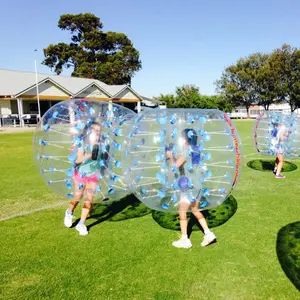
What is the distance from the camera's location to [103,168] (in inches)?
155

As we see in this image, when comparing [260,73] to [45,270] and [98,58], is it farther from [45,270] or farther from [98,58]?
[45,270]

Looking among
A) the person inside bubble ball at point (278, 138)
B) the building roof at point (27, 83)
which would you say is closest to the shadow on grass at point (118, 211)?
the person inside bubble ball at point (278, 138)

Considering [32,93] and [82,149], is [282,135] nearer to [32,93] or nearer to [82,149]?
[82,149]

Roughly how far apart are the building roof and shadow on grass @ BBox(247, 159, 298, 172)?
24.0 m

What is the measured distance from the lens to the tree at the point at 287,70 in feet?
166

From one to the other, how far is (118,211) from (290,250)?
2531mm

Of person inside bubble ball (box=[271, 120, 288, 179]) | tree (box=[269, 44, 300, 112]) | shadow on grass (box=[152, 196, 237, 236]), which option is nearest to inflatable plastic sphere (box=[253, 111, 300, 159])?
person inside bubble ball (box=[271, 120, 288, 179])

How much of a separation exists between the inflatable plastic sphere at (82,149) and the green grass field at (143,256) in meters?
0.63

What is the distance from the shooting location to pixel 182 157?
10.8 feet

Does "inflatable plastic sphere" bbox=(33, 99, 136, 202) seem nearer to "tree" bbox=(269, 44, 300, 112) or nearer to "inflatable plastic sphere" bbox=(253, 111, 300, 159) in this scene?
"inflatable plastic sphere" bbox=(253, 111, 300, 159)

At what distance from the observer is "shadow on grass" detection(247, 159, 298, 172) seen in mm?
8320

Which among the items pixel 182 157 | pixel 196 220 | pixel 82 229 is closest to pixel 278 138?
pixel 196 220

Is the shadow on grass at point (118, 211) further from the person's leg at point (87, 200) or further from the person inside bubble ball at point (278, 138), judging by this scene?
the person inside bubble ball at point (278, 138)

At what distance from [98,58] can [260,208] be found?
156 feet
